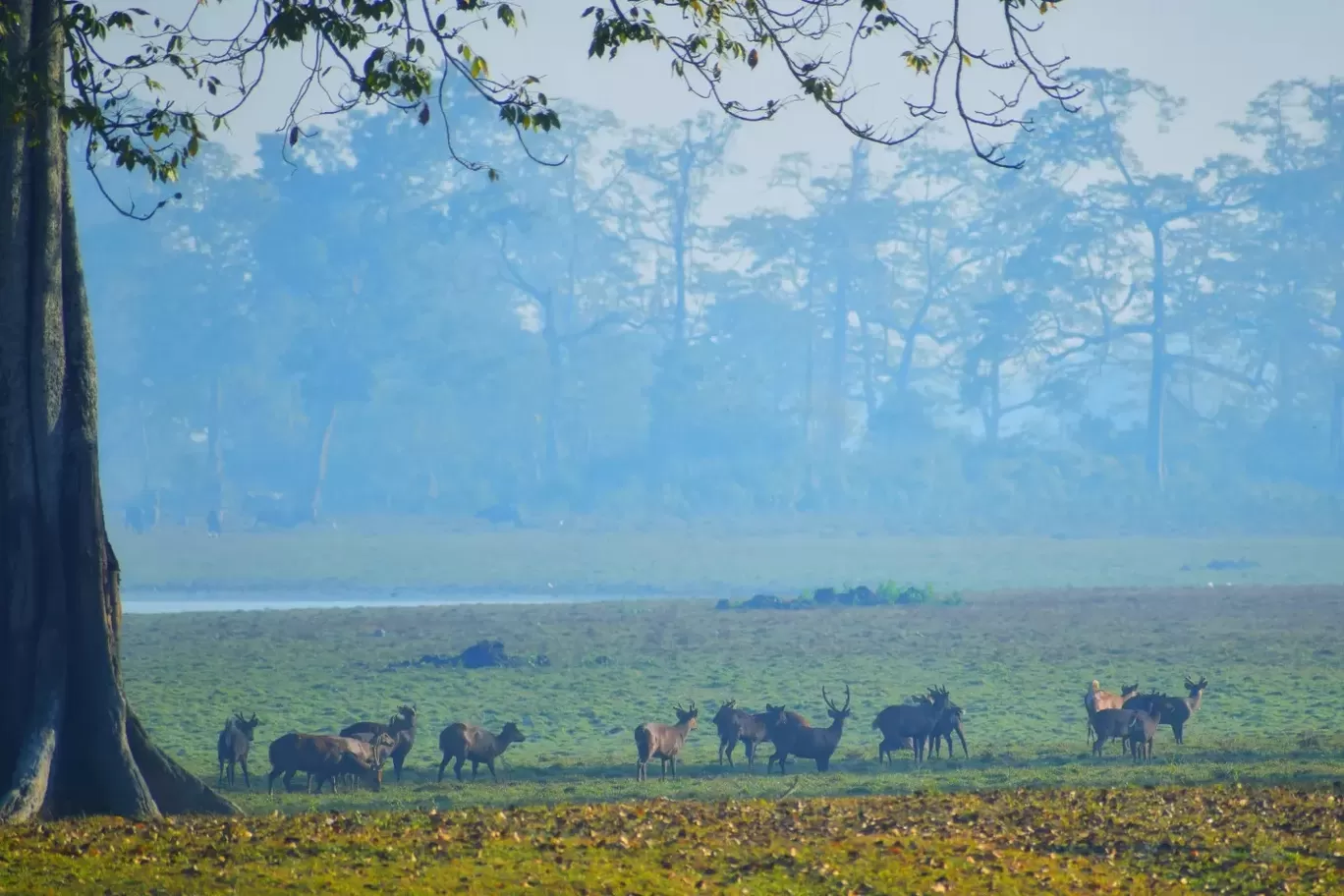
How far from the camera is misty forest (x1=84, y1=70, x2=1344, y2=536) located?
7731 cm

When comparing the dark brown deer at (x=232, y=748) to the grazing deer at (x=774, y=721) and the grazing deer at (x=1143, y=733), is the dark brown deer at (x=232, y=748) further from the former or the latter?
the grazing deer at (x=1143, y=733)

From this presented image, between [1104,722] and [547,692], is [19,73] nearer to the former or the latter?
[1104,722]

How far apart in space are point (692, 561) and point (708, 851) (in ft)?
157

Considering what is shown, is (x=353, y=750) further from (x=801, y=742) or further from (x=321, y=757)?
(x=801, y=742)

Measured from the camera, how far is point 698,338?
278 feet

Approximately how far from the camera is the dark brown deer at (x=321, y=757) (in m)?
18.9

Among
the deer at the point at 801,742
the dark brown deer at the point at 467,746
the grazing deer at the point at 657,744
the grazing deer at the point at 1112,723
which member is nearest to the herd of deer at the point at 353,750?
the dark brown deer at the point at 467,746

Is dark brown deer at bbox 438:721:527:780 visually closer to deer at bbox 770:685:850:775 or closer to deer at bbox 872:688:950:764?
deer at bbox 770:685:850:775

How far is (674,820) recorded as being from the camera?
13586 millimetres

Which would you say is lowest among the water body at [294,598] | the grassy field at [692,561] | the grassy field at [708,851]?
the grassy field at [708,851]

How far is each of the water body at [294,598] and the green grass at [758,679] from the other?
A: 9.23 meters

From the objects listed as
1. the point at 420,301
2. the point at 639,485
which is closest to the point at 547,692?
the point at 639,485

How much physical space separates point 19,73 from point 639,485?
6563 cm

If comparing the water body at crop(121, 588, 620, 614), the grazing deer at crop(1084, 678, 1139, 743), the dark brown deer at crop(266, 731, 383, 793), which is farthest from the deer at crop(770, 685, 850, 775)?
the water body at crop(121, 588, 620, 614)
